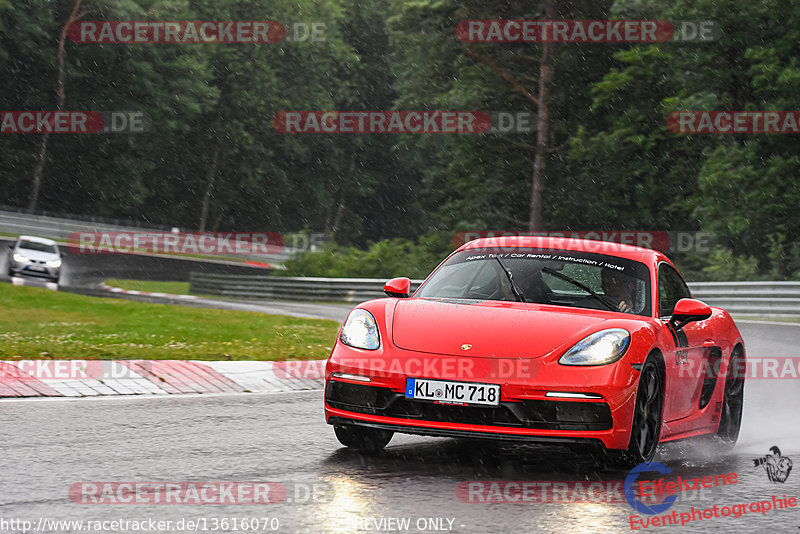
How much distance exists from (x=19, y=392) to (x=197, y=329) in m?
7.55

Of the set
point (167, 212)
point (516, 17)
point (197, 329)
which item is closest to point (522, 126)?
point (516, 17)

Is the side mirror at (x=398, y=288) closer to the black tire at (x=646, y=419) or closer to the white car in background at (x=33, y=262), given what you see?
the black tire at (x=646, y=419)

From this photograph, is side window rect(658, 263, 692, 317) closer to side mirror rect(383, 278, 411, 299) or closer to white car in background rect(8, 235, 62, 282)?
side mirror rect(383, 278, 411, 299)

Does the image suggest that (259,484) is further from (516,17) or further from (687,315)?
(516,17)

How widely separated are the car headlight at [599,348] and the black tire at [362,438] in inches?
50.5

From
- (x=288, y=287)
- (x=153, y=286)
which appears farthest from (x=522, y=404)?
(x=153, y=286)

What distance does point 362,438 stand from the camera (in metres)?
7.34

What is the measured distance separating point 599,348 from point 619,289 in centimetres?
118

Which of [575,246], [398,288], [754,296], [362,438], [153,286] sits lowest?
[153,286]

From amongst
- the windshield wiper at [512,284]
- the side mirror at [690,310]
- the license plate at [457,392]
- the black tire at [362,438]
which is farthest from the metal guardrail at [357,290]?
the license plate at [457,392]

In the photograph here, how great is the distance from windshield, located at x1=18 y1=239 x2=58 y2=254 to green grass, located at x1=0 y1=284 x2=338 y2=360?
11.1 m

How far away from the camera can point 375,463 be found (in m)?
7.00

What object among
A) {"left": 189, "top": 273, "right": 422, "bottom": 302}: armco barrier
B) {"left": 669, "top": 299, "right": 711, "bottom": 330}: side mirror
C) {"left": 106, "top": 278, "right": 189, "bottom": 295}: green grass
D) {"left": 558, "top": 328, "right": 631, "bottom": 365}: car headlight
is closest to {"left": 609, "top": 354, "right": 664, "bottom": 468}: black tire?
{"left": 558, "top": 328, "right": 631, "bottom": 365}: car headlight

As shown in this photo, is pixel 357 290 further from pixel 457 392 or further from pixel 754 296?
pixel 457 392
